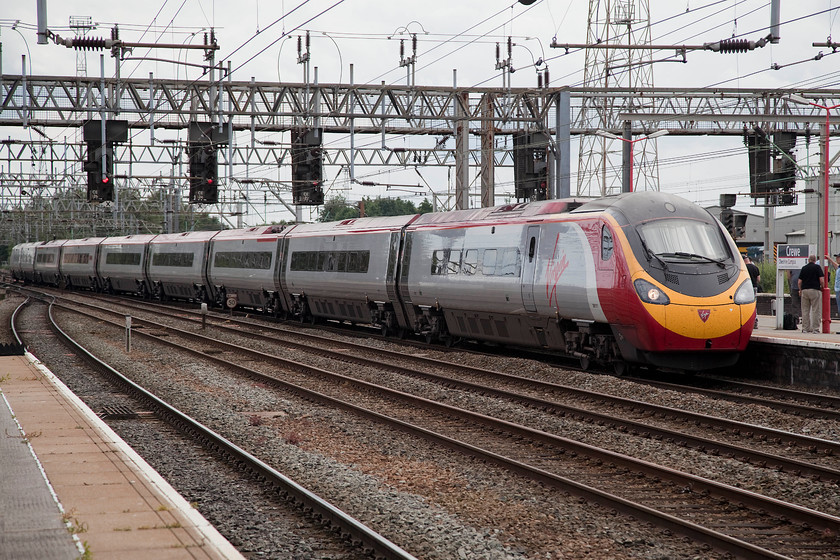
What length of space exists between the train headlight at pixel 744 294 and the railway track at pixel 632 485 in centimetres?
516

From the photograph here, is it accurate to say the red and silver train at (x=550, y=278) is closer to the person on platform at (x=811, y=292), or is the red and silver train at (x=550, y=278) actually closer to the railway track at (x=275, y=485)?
the person on platform at (x=811, y=292)

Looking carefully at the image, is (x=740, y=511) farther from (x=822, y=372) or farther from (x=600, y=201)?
(x=600, y=201)

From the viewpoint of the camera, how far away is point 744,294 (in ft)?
47.6

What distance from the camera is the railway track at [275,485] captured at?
21.9 feet

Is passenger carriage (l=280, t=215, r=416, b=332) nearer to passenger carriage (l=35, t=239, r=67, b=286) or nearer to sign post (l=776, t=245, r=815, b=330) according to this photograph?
sign post (l=776, t=245, r=815, b=330)

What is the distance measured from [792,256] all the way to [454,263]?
23.7ft

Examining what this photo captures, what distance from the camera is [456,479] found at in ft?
28.9

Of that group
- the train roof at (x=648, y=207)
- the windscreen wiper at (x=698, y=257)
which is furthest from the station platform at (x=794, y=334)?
the train roof at (x=648, y=207)

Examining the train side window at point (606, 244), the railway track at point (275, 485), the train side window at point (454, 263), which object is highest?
the train side window at point (606, 244)

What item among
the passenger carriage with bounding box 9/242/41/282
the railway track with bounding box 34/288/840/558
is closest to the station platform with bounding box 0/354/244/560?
the railway track with bounding box 34/288/840/558

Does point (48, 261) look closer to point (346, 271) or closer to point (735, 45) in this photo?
point (346, 271)

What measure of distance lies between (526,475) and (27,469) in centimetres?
457

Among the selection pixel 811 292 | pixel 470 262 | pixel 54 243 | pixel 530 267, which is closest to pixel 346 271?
pixel 470 262

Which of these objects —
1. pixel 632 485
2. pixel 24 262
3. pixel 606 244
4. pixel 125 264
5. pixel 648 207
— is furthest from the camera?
pixel 24 262
